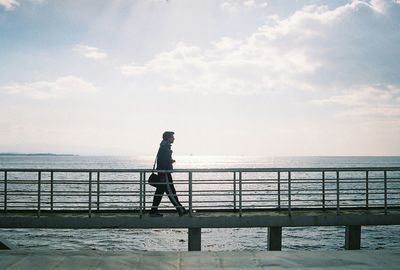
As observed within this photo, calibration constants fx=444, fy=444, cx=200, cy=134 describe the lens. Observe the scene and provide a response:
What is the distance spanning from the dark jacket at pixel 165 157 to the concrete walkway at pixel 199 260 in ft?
11.8

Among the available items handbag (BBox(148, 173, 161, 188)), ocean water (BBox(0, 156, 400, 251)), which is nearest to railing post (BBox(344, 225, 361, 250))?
handbag (BBox(148, 173, 161, 188))

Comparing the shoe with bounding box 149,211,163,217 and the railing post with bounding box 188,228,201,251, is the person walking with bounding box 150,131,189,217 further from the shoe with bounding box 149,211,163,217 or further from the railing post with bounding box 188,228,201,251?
the railing post with bounding box 188,228,201,251

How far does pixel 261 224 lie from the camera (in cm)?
1020

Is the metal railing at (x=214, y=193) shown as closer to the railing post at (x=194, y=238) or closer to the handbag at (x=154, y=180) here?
the handbag at (x=154, y=180)

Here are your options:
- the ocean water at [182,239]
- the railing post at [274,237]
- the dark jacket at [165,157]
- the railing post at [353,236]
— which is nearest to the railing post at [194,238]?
the dark jacket at [165,157]

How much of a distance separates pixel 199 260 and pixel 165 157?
420 cm

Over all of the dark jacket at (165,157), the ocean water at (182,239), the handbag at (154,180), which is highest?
the dark jacket at (165,157)

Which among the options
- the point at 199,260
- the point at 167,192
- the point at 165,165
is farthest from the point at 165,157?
the point at 199,260

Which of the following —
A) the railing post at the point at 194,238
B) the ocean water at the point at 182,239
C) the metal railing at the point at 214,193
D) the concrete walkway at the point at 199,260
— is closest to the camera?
the concrete walkway at the point at 199,260

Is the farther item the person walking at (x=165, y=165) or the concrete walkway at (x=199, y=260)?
the person walking at (x=165, y=165)

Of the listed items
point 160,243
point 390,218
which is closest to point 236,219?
point 390,218

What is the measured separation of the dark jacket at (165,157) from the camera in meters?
10.1

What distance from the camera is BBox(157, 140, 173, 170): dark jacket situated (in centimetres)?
1015

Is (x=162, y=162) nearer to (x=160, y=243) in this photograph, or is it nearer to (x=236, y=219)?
(x=236, y=219)
